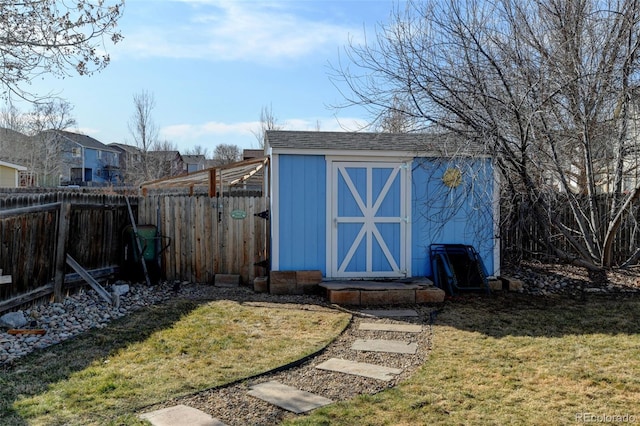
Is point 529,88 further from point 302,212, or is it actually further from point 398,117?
point 302,212

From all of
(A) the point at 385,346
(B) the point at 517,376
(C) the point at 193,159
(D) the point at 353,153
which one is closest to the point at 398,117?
(D) the point at 353,153

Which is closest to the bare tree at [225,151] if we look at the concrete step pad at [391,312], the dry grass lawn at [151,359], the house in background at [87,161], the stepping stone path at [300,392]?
the house in background at [87,161]

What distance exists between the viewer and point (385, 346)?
15.5 ft

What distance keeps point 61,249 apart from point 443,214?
5589mm

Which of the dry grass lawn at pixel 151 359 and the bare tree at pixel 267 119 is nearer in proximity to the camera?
the dry grass lawn at pixel 151 359

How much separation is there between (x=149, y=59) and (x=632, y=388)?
7107mm

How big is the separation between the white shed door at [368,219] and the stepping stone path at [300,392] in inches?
106

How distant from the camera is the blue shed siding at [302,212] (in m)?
7.47

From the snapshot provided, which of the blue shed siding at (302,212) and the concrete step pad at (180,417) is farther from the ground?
the blue shed siding at (302,212)

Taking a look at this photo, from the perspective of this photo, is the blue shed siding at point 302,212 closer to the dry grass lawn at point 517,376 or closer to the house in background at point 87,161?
the dry grass lawn at point 517,376

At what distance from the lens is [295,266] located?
7.50 meters

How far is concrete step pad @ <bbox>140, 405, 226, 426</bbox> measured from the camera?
291 centimetres

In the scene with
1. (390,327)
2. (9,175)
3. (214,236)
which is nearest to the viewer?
(390,327)

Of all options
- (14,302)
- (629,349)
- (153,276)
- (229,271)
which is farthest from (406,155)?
(14,302)
